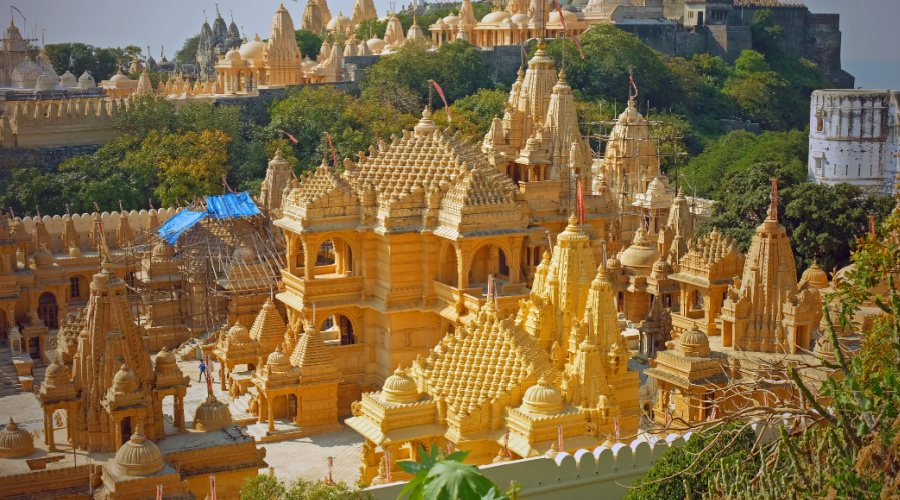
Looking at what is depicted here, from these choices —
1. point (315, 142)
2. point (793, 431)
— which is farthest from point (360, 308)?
point (315, 142)

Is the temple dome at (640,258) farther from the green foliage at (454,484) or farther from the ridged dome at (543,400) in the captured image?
the green foliage at (454,484)

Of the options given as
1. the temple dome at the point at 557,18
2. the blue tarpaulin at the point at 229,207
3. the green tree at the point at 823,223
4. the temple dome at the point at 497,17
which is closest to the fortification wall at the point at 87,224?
the blue tarpaulin at the point at 229,207

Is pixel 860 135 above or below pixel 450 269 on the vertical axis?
above

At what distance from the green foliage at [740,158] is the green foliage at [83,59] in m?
40.0

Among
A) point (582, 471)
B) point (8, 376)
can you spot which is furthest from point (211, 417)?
point (8, 376)

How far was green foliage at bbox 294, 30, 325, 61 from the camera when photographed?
89181mm

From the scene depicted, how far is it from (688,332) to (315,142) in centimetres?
3498

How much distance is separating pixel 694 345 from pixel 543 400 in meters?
6.30

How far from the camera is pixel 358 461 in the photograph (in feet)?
83.5

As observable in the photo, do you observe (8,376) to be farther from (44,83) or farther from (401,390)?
(44,83)

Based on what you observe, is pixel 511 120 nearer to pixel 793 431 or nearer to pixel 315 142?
pixel 315 142

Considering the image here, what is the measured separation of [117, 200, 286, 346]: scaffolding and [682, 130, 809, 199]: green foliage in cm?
2215

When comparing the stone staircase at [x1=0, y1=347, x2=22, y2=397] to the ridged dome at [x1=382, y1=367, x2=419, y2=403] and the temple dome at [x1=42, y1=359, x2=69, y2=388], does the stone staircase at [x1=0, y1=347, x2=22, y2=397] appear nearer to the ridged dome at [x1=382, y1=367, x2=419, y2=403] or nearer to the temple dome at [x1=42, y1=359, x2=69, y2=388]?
the temple dome at [x1=42, y1=359, x2=69, y2=388]

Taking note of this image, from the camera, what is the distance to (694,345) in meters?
26.2
